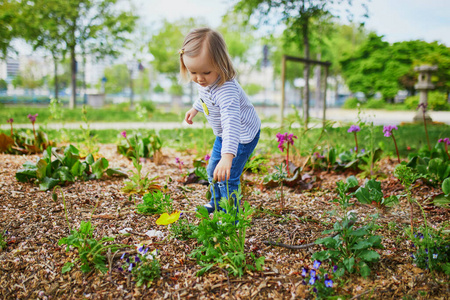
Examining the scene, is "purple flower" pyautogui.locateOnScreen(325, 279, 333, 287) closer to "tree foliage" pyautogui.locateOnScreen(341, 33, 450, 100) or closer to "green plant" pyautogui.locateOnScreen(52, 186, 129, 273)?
"green plant" pyautogui.locateOnScreen(52, 186, 129, 273)

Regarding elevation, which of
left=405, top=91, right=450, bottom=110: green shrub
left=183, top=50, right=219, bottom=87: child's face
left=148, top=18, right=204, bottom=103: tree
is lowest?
left=183, top=50, right=219, bottom=87: child's face

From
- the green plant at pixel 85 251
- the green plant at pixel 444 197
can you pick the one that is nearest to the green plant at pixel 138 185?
the green plant at pixel 85 251

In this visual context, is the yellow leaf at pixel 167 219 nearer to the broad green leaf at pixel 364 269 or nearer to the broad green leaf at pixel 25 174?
the broad green leaf at pixel 364 269

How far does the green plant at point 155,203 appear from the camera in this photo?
81.4 inches

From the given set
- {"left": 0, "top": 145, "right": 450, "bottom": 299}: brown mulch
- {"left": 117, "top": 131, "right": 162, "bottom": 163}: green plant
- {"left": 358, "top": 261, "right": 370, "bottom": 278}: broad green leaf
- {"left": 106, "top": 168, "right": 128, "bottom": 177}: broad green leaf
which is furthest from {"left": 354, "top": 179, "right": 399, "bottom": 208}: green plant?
{"left": 117, "top": 131, "right": 162, "bottom": 163}: green plant

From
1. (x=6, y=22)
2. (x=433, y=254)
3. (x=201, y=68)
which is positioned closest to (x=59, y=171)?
(x=201, y=68)

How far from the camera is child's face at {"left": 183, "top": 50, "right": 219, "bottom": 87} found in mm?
1836

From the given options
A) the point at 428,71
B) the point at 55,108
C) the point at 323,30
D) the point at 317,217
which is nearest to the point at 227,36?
the point at 428,71

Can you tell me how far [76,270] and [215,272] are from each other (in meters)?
0.68

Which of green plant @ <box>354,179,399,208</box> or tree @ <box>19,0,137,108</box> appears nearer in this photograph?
green plant @ <box>354,179,399,208</box>

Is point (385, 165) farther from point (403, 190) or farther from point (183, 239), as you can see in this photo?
point (183, 239)

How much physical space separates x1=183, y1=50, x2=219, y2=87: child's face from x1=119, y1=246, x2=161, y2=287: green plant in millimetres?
1001

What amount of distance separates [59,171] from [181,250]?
1.45 meters

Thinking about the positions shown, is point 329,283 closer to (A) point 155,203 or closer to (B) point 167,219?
(B) point 167,219
